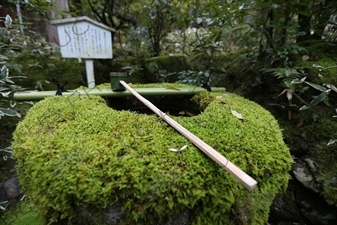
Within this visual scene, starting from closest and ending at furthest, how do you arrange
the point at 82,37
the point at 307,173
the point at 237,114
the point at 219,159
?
the point at 219,159 < the point at 237,114 < the point at 307,173 < the point at 82,37

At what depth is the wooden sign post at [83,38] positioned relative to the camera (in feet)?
8.66

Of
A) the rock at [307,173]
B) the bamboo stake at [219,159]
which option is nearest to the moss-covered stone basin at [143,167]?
the bamboo stake at [219,159]

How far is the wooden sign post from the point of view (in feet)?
8.66

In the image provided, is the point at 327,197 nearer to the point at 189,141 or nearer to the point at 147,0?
the point at 189,141

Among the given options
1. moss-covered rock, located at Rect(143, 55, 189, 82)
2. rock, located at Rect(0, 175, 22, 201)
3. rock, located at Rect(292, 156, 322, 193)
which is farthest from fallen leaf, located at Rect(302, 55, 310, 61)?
rock, located at Rect(0, 175, 22, 201)

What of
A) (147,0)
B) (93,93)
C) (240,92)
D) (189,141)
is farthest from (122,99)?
(147,0)

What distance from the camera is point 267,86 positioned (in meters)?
2.36

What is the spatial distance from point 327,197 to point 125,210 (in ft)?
5.53

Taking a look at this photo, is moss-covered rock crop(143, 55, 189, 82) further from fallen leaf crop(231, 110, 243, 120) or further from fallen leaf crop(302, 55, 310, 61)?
fallen leaf crop(231, 110, 243, 120)

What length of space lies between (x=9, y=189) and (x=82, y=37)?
2.03 m

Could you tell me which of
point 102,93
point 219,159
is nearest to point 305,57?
point 219,159

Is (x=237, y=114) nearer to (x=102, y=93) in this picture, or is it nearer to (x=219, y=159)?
(x=219, y=159)

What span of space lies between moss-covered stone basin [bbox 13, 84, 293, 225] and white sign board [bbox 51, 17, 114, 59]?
187cm

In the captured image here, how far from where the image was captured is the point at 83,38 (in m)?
2.71
